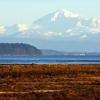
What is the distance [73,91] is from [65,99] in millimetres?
4683

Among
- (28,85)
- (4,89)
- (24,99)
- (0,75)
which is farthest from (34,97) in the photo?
(0,75)

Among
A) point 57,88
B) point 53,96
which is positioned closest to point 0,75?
point 57,88

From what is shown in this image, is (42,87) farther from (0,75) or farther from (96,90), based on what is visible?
(0,75)

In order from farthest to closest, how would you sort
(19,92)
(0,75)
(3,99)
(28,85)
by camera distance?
1. (0,75)
2. (28,85)
3. (19,92)
4. (3,99)

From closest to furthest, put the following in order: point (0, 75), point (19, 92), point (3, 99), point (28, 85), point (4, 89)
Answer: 1. point (3, 99)
2. point (19, 92)
3. point (4, 89)
4. point (28, 85)
5. point (0, 75)

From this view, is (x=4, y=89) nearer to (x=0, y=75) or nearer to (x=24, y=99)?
(x=24, y=99)

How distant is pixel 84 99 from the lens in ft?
125

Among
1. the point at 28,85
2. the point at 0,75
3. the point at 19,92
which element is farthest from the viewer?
the point at 0,75

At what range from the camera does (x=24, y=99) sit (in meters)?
38.4

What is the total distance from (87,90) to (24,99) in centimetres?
677

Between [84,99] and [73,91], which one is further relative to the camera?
[73,91]

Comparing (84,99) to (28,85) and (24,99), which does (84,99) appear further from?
(28,85)

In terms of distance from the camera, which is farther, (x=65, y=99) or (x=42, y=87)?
(x=42, y=87)

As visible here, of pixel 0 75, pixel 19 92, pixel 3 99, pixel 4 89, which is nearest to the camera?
pixel 3 99
